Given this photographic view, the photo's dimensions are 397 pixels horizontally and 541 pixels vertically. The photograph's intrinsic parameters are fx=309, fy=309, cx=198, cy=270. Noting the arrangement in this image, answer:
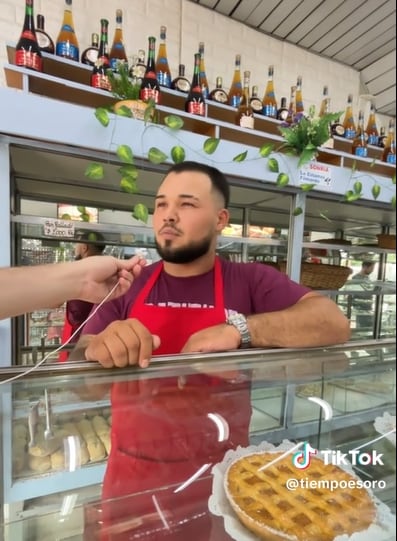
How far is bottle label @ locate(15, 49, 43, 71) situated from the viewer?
0.75m

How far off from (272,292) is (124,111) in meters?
0.59

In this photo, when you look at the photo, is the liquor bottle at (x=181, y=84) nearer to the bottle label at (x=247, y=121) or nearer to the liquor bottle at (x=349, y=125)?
the bottle label at (x=247, y=121)

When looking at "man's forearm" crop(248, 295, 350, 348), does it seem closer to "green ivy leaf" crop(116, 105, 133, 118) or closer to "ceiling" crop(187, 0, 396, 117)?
"ceiling" crop(187, 0, 396, 117)

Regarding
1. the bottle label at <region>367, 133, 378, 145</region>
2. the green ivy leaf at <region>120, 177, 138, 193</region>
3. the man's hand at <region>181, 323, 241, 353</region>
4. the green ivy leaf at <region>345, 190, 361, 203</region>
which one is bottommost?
the man's hand at <region>181, 323, 241, 353</region>

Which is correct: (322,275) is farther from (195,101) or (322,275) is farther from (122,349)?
(122,349)

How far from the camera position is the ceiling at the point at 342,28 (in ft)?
1.93

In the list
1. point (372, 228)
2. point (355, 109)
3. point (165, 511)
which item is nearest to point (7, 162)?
point (165, 511)

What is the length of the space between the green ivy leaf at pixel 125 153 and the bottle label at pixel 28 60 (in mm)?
306

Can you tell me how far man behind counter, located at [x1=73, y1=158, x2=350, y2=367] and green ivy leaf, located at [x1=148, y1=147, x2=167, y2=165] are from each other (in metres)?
0.06

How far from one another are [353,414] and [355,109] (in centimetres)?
87

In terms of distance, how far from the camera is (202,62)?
2.87 ft

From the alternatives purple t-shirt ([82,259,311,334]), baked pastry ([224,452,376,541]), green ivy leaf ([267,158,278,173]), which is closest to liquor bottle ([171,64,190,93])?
green ivy leaf ([267,158,278,173])

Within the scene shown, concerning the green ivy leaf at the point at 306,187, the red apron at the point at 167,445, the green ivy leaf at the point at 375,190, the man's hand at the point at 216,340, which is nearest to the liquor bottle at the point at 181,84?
the green ivy leaf at the point at 306,187

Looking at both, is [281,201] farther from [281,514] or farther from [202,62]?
[281,514]
